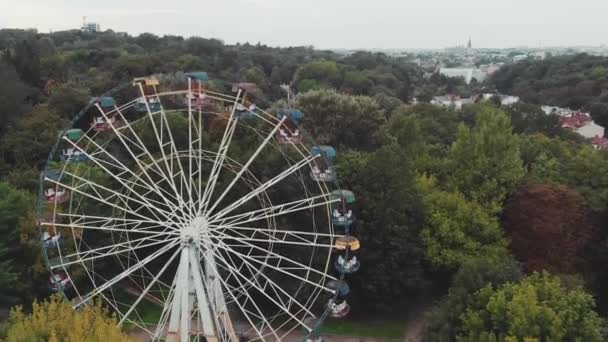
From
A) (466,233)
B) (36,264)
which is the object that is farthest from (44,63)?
(466,233)

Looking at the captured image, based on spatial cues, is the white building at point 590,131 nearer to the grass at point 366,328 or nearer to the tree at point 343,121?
the tree at point 343,121

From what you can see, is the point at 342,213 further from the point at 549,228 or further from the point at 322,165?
the point at 549,228

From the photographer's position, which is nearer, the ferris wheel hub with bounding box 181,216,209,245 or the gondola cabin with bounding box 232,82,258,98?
the ferris wheel hub with bounding box 181,216,209,245

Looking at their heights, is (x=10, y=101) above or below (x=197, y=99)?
below

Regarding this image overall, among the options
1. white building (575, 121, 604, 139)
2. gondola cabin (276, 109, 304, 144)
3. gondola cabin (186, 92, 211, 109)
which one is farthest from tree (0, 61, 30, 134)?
white building (575, 121, 604, 139)

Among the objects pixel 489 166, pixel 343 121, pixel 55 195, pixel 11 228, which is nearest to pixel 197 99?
pixel 55 195

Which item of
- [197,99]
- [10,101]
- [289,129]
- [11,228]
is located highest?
[197,99]

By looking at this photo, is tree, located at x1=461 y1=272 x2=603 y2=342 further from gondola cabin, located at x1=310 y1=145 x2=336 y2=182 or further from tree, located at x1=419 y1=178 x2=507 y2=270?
tree, located at x1=419 y1=178 x2=507 y2=270
